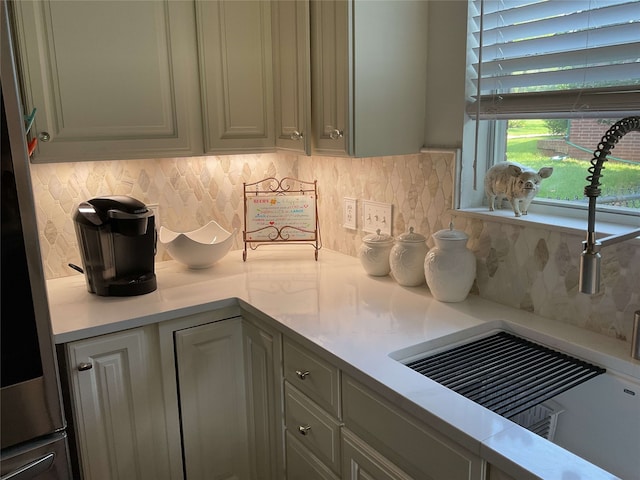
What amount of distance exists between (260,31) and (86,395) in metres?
1.31

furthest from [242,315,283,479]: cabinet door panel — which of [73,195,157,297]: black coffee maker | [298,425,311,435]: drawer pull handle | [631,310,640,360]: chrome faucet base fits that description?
[631,310,640,360]: chrome faucet base

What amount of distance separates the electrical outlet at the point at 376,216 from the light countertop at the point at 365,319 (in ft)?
0.51

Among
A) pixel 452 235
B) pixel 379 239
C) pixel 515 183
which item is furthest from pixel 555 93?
pixel 379 239

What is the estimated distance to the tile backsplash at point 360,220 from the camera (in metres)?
1.42

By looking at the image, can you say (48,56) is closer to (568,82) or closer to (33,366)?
(33,366)

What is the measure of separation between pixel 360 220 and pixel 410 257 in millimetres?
429

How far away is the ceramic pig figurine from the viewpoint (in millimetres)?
1521

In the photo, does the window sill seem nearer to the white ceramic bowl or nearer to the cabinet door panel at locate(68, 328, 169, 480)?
the white ceramic bowl

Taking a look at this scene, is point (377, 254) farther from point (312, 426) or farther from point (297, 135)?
point (312, 426)

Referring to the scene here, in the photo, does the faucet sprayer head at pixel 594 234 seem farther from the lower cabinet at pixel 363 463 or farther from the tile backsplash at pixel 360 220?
the lower cabinet at pixel 363 463

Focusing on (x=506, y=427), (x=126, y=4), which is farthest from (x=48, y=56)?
(x=506, y=427)

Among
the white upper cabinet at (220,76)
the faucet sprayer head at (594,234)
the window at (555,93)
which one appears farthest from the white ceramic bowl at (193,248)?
the faucet sprayer head at (594,234)

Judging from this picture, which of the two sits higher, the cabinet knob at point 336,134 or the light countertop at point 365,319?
the cabinet knob at point 336,134

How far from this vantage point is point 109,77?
1.74m
